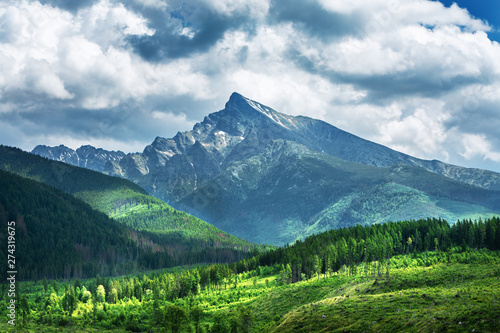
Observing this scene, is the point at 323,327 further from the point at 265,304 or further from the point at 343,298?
the point at 265,304

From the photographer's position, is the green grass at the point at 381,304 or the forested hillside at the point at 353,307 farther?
the forested hillside at the point at 353,307

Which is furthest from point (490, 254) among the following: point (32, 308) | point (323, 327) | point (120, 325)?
point (32, 308)

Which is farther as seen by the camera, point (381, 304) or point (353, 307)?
point (353, 307)

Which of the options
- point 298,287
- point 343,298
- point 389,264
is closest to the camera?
point 343,298

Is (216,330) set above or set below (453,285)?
below

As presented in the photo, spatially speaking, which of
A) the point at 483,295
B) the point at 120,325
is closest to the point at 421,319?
the point at 483,295

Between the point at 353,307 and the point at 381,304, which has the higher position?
the point at 381,304

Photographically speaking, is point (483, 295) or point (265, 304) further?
point (265, 304)

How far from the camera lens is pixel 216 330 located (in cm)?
14038

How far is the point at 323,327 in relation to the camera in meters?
113

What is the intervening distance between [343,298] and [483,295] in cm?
4147

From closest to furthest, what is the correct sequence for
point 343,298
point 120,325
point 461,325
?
point 461,325 → point 343,298 → point 120,325

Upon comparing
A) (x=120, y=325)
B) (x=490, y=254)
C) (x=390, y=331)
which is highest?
(x=490, y=254)

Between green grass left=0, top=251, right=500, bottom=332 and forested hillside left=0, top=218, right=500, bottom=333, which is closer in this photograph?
green grass left=0, top=251, right=500, bottom=332
